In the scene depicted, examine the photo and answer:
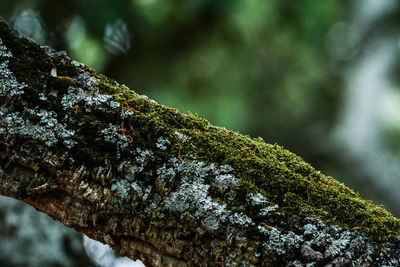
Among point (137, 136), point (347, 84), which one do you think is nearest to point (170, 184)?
point (137, 136)

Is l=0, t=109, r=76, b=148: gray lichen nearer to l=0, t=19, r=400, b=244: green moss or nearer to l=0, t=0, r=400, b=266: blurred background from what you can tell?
l=0, t=19, r=400, b=244: green moss

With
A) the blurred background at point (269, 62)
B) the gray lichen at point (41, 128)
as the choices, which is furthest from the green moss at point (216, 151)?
the blurred background at point (269, 62)

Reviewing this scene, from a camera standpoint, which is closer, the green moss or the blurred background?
the green moss

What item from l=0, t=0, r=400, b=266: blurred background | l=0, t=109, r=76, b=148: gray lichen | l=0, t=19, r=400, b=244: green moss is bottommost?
l=0, t=109, r=76, b=148: gray lichen

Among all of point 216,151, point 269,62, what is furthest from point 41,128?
point 269,62

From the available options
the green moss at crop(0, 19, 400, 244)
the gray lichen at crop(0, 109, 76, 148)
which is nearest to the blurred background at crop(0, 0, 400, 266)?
the green moss at crop(0, 19, 400, 244)

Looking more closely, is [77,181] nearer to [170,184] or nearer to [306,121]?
[170,184]

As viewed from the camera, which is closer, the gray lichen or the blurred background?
the gray lichen

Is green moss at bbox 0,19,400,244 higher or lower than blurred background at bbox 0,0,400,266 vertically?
lower
